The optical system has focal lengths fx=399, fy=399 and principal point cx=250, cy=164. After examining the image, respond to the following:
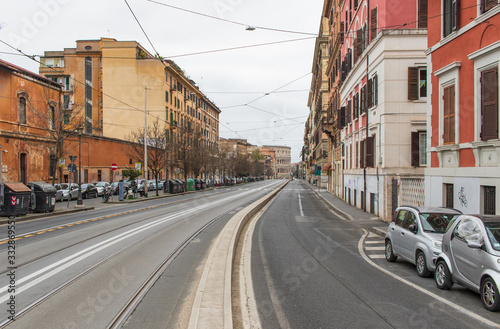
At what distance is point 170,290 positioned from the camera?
7246 mm

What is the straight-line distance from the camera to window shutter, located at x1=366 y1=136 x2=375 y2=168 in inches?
874

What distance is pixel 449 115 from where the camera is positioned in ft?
44.2

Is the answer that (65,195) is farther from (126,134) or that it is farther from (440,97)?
(440,97)

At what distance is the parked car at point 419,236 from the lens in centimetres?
859

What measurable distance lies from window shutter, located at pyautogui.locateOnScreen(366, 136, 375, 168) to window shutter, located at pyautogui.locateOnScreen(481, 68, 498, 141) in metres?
10.7

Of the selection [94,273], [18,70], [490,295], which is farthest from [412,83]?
[18,70]

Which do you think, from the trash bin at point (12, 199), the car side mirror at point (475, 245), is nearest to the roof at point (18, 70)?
the trash bin at point (12, 199)

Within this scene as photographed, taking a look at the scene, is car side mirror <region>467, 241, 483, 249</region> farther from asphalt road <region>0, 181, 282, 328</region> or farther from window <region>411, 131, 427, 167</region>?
window <region>411, 131, 427, 167</region>

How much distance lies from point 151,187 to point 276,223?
37912mm

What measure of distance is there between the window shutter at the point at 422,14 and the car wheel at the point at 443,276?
15.1 meters

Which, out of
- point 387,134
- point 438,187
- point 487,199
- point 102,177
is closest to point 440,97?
point 438,187

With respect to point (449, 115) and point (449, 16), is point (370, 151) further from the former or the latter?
point (449, 16)

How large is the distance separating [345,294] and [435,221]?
3.60 m

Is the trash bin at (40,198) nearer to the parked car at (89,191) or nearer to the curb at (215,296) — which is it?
the curb at (215,296)
